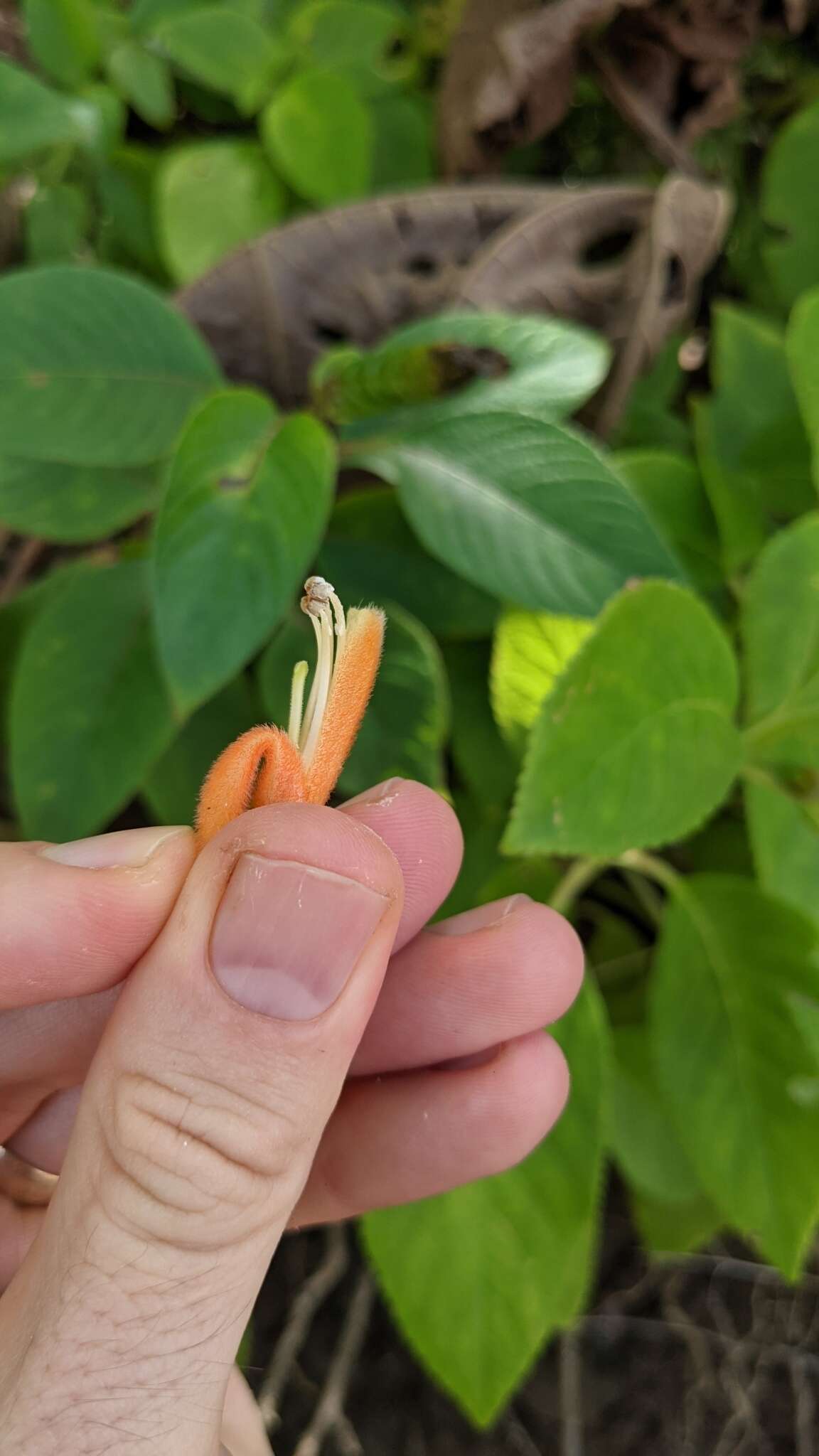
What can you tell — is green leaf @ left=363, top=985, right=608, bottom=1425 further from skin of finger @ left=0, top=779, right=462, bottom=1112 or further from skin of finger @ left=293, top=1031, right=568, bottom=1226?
skin of finger @ left=0, top=779, right=462, bottom=1112

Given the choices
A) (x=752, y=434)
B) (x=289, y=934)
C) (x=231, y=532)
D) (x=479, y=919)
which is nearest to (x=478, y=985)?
(x=479, y=919)

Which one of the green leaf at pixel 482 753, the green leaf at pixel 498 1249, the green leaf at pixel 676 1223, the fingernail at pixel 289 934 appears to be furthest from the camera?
the green leaf at pixel 676 1223

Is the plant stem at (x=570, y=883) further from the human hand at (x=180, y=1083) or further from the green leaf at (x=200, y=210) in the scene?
the green leaf at (x=200, y=210)

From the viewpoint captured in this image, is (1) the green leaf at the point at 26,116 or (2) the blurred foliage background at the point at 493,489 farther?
(1) the green leaf at the point at 26,116

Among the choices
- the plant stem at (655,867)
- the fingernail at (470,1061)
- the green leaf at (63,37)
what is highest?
the green leaf at (63,37)

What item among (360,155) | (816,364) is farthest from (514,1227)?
(360,155)

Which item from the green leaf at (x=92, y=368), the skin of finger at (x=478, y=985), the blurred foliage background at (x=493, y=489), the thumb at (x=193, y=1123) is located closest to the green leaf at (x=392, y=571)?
the blurred foliage background at (x=493, y=489)

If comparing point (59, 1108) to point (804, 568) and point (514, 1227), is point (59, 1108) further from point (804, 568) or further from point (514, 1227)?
point (804, 568)
